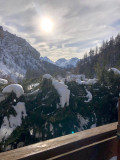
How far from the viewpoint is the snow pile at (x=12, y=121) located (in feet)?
11.5

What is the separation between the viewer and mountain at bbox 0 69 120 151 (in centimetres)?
375

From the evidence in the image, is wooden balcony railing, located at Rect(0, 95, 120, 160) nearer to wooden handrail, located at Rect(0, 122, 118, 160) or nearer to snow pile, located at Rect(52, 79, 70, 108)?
wooden handrail, located at Rect(0, 122, 118, 160)

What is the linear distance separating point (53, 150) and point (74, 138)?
0.13 meters

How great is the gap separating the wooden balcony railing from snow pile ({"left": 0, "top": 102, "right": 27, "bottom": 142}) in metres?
3.30

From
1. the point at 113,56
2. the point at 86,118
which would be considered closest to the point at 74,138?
the point at 86,118

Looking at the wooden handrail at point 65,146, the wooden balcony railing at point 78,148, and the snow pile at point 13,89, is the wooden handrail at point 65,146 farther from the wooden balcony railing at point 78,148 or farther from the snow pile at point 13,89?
Answer: the snow pile at point 13,89

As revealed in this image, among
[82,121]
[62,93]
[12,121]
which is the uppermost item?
[62,93]

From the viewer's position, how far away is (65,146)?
0.60 metres

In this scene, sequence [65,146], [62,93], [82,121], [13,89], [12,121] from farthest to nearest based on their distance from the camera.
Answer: [82,121]
[62,93]
[13,89]
[12,121]
[65,146]

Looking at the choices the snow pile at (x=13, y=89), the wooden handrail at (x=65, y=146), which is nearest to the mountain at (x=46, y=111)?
the snow pile at (x=13, y=89)

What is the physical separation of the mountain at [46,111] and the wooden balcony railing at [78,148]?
3.23 metres

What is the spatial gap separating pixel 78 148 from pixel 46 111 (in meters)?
3.70

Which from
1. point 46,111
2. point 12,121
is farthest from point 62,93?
point 12,121

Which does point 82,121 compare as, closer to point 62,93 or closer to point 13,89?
point 62,93
